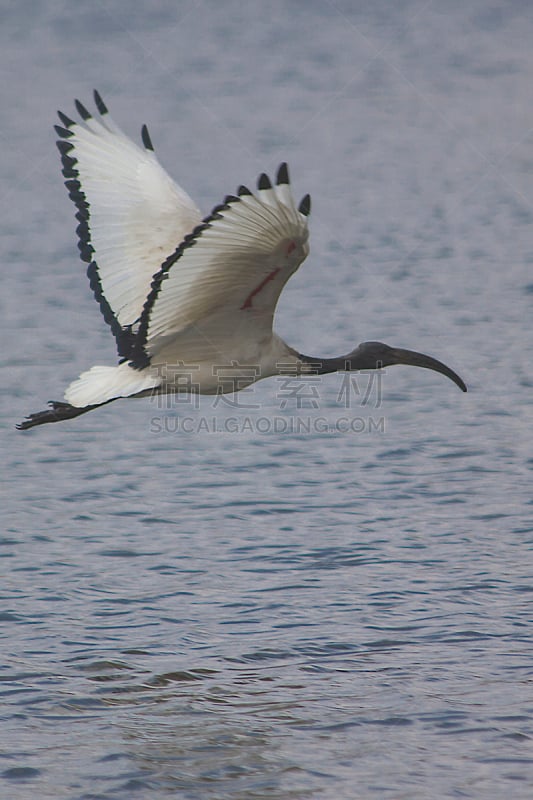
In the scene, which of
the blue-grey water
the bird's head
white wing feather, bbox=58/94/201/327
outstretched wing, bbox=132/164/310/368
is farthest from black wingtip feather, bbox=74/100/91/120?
the blue-grey water

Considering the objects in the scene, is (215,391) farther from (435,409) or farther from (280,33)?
(280,33)

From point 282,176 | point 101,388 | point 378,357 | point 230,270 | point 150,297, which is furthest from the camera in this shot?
point 378,357

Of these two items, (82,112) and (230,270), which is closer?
(230,270)

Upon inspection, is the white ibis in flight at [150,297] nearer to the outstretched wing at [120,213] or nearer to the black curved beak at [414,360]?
the outstretched wing at [120,213]

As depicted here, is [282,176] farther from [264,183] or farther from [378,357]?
[378,357]

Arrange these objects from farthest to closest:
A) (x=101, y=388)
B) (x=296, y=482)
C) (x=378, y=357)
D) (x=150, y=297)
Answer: (x=296, y=482) → (x=378, y=357) → (x=101, y=388) → (x=150, y=297)

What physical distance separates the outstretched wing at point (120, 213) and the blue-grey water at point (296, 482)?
1.78 meters

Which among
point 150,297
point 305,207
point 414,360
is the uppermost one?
point 305,207

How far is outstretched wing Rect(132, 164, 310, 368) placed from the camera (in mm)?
6875

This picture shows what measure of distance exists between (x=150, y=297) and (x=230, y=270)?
45 centimetres

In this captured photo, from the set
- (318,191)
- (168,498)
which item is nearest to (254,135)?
(318,191)

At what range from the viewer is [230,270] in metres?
7.44

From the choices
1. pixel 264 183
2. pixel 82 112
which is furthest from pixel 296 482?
pixel 264 183

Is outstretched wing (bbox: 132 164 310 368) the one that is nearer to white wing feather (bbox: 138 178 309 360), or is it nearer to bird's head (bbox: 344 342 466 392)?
white wing feather (bbox: 138 178 309 360)
